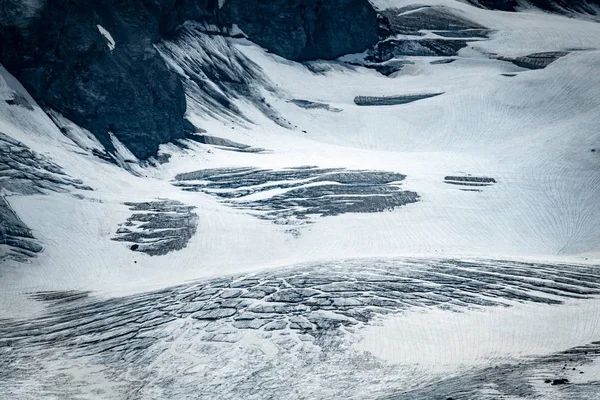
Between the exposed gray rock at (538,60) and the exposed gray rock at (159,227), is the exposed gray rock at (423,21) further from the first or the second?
the exposed gray rock at (159,227)

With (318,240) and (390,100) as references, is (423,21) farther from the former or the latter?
(318,240)

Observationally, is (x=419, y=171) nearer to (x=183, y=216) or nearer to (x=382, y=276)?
(x=183, y=216)

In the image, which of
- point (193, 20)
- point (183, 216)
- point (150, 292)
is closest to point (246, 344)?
point (150, 292)

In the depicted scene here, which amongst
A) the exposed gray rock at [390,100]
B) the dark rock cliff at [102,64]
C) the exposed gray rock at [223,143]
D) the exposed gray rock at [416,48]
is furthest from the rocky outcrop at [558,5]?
the exposed gray rock at [223,143]

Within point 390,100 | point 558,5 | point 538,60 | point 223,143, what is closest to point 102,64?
point 223,143

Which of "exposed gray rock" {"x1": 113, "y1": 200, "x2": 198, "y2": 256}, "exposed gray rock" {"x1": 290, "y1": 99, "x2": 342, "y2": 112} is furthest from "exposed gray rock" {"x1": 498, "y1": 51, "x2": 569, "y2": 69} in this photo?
"exposed gray rock" {"x1": 113, "y1": 200, "x2": 198, "y2": 256}

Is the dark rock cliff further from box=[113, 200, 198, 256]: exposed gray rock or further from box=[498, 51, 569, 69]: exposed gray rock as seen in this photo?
box=[498, 51, 569, 69]: exposed gray rock
